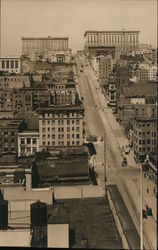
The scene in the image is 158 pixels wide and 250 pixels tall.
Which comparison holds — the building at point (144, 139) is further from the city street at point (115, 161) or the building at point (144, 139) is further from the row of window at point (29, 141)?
the row of window at point (29, 141)

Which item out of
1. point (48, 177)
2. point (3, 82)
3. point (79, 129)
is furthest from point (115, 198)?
point (3, 82)

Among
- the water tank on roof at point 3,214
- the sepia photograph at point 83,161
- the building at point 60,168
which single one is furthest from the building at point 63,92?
the water tank on roof at point 3,214

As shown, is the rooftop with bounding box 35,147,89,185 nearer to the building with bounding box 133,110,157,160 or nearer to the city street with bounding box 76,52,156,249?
the city street with bounding box 76,52,156,249

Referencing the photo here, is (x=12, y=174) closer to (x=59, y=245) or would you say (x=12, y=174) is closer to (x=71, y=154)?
(x=71, y=154)

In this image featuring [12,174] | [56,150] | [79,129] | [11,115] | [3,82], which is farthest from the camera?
[3,82]

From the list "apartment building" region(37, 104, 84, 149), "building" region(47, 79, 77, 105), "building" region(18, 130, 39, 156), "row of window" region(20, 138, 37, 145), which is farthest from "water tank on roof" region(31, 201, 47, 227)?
"building" region(47, 79, 77, 105)

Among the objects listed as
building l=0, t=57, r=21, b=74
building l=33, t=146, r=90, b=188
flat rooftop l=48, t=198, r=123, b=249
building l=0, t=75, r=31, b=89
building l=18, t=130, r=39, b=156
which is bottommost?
flat rooftop l=48, t=198, r=123, b=249
